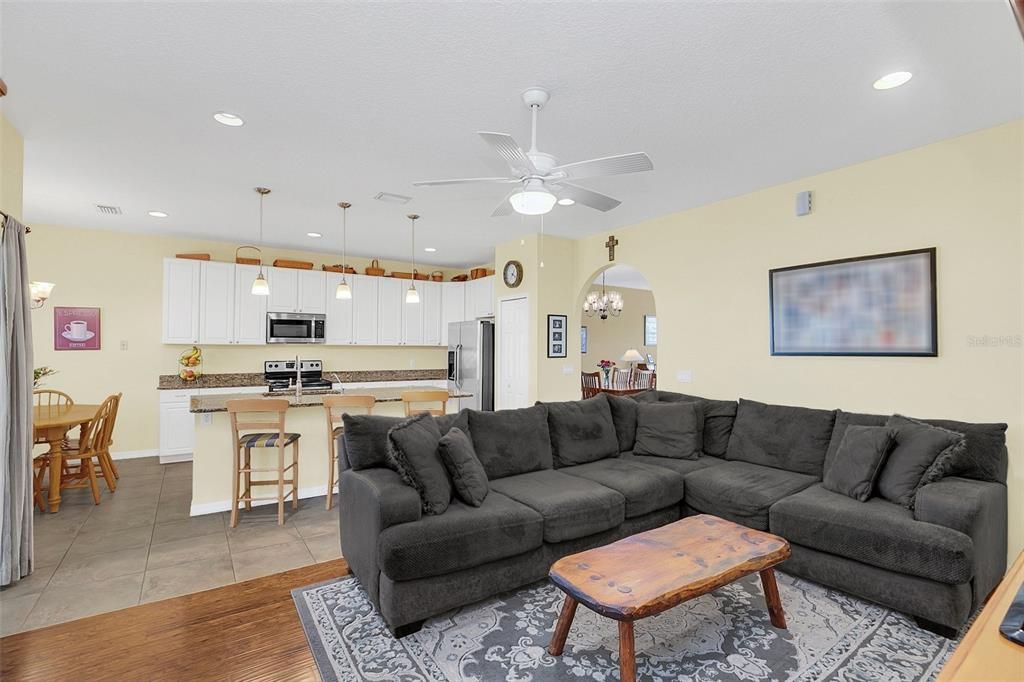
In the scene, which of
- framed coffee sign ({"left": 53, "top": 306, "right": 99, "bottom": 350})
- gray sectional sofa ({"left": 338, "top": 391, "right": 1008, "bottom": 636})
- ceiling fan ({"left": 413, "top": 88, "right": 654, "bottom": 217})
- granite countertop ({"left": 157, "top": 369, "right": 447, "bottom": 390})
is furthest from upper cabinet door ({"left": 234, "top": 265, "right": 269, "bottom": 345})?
ceiling fan ({"left": 413, "top": 88, "right": 654, "bottom": 217})

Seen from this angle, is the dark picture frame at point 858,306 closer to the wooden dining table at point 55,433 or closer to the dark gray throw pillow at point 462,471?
the dark gray throw pillow at point 462,471

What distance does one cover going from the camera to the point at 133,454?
19.4ft

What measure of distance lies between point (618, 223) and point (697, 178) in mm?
1447

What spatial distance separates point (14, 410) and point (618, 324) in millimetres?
9727

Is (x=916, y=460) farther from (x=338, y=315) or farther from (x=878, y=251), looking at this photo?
(x=338, y=315)

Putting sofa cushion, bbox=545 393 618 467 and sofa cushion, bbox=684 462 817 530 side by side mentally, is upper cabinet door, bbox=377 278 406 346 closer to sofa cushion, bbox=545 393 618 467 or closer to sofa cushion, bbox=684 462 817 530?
sofa cushion, bbox=545 393 618 467

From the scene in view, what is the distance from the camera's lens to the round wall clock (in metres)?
6.00

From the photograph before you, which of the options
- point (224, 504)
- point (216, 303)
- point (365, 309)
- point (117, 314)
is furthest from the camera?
point (365, 309)

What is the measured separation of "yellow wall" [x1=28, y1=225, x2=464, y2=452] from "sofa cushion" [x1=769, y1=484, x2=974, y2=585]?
6531 millimetres

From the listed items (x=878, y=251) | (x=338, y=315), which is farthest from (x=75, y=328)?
(x=878, y=251)

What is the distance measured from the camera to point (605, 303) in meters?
9.32

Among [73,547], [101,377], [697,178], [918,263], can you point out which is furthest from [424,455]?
[101,377]

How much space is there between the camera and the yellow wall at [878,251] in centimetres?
294

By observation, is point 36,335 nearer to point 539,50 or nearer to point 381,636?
point 381,636
